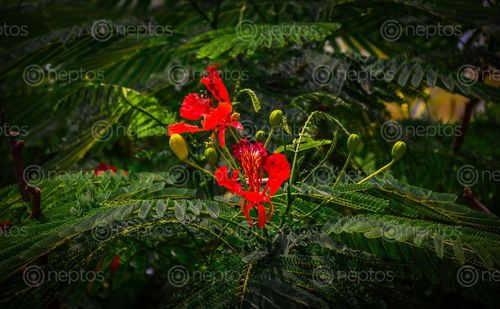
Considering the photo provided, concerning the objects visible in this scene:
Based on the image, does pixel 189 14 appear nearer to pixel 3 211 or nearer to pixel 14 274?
pixel 3 211

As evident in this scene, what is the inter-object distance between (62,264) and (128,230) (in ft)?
0.59

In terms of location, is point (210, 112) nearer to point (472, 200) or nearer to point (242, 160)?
point (242, 160)

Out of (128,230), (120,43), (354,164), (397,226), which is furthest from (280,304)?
(120,43)

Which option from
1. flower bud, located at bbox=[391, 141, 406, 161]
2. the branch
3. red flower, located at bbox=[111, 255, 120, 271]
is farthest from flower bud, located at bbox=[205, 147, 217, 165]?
the branch

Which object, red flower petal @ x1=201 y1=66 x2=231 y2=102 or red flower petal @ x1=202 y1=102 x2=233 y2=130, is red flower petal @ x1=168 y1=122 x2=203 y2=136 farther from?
red flower petal @ x1=201 y1=66 x2=231 y2=102

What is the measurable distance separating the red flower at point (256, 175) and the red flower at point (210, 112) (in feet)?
0.23

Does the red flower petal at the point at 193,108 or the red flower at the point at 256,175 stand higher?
the red flower petal at the point at 193,108

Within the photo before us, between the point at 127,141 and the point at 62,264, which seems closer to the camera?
the point at 62,264

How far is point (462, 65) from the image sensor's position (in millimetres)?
2104

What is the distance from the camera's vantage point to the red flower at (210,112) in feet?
4.50

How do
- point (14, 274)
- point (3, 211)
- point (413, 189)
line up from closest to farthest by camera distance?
1. point (14, 274)
2. point (413, 189)
3. point (3, 211)

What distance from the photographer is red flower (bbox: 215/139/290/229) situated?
49.7 inches

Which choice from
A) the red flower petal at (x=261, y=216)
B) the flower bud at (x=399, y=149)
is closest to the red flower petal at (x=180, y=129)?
the red flower petal at (x=261, y=216)

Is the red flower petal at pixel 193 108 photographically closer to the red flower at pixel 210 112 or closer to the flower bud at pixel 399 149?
the red flower at pixel 210 112
